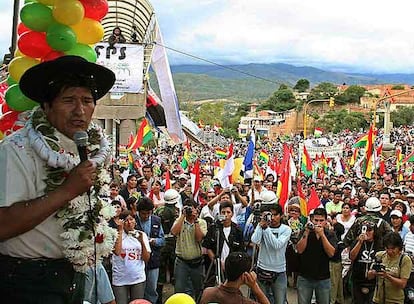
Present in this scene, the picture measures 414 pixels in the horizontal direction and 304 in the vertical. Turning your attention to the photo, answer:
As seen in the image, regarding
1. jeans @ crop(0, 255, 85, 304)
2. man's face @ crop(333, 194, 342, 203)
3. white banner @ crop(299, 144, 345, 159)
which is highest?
jeans @ crop(0, 255, 85, 304)

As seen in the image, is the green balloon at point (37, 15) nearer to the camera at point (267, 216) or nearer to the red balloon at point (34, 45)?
the red balloon at point (34, 45)

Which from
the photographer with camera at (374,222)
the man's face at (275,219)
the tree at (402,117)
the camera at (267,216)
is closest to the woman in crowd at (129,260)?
the camera at (267,216)

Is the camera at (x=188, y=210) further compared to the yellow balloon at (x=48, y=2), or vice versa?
the camera at (x=188, y=210)

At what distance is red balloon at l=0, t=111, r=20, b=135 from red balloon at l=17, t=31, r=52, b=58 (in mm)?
330

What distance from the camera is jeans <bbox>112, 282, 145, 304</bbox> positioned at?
6758 mm

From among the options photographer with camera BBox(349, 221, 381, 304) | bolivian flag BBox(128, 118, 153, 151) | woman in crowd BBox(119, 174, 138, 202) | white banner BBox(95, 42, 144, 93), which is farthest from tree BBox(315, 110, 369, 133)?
photographer with camera BBox(349, 221, 381, 304)

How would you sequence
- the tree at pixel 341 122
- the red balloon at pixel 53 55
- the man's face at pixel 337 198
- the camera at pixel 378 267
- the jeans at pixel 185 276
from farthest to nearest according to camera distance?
the tree at pixel 341 122 → the man's face at pixel 337 198 → the jeans at pixel 185 276 → the camera at pixel 378 267 → the red balloon at pixel 53 55

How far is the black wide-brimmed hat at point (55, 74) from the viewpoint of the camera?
2.41 metres

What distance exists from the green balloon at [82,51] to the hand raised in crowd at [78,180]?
1063 millimetres

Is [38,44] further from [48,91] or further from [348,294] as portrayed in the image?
[348,294]

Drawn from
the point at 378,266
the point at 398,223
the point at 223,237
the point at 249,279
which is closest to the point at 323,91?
the point at 398,223

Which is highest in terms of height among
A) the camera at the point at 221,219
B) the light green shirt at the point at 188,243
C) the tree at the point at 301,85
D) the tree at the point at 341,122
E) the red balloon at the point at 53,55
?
the red balloon at the point at 53,55

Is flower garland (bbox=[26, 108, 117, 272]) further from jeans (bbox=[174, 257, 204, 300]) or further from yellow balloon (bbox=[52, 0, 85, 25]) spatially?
jeans (bbox=[174, 257, 204, 300])

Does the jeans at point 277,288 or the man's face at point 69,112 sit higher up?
the man's face at point 69,112
